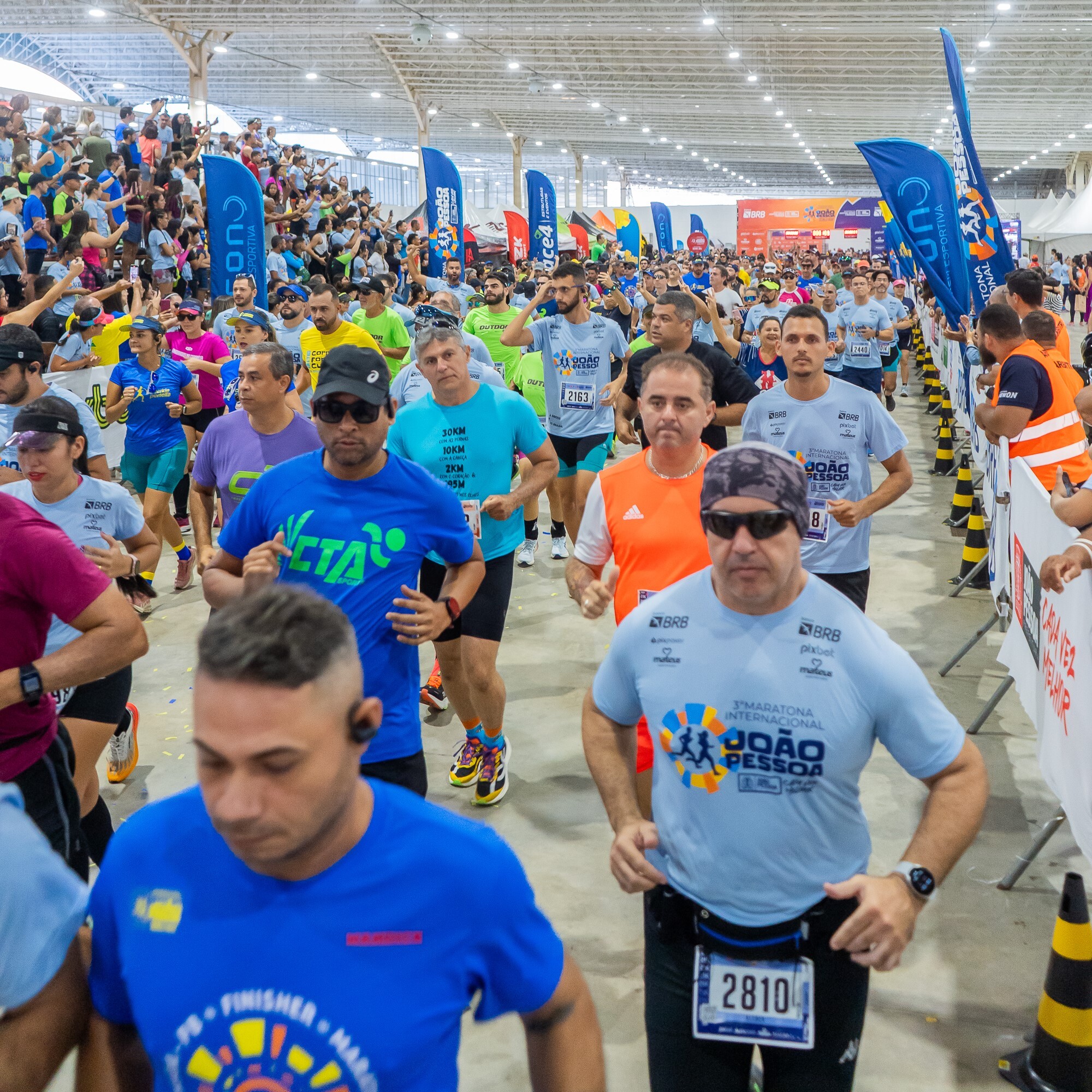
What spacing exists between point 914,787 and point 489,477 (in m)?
2.34

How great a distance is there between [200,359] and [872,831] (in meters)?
6.43

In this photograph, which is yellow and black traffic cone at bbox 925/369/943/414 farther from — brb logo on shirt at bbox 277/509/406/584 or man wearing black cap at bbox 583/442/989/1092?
man wearing black cap at bbox 583/442/989/1092

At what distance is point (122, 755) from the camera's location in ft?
17.2

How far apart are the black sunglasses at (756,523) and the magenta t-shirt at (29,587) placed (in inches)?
58.1

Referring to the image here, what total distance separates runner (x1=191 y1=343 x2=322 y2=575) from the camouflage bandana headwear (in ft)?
9.48

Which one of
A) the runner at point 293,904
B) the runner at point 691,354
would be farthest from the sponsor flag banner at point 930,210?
the runner at point 293,904

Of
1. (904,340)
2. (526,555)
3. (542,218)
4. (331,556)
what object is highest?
(542,218)

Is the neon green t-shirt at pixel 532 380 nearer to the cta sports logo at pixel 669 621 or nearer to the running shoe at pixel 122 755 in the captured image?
the running shoe at pixel 122 755

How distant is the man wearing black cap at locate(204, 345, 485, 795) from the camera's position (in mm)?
3299

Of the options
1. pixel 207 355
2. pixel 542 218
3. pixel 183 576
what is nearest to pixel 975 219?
pixel 207 355

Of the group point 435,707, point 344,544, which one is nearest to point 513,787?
point 435,707

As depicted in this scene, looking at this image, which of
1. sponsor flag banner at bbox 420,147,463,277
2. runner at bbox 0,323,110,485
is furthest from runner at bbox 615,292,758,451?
sponsor flag banner at bbox 420,147,463,277

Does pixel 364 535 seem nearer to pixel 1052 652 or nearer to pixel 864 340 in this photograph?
pixel 1052 652

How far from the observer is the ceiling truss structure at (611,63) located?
25719mm
